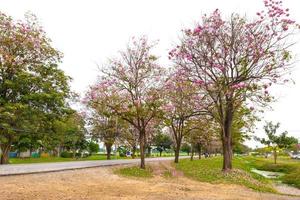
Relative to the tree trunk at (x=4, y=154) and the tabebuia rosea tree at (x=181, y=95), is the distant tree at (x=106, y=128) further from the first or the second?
the tabebuia rosea tree at (x=181, y=95)

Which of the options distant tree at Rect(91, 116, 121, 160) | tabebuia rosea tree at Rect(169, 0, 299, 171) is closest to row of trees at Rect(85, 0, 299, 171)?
tabebuia rosea tree at Rect(169, 0, 299, 171)

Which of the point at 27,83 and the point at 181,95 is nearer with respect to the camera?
the point at 181,95

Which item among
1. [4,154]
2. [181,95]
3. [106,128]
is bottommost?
[4,154]

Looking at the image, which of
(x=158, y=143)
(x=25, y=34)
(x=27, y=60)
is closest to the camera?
(x=25, y=34)

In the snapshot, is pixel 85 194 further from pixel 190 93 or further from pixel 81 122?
pixel 81 122

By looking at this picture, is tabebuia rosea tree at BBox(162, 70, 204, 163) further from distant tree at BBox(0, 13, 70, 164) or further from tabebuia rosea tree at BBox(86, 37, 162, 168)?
distant tree at BBox(0, 13, 70, 164)

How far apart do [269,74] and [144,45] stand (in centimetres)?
1081

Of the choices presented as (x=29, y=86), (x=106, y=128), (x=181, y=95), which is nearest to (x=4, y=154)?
(x=29, y=86)

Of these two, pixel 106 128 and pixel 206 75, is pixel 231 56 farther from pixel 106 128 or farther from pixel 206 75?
pixel 106 128

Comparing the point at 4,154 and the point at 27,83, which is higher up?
the point at 27,83

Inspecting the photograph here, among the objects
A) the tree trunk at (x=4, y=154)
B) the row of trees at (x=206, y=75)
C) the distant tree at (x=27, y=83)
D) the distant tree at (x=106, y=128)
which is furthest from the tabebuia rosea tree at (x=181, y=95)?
the distant tree at (x=106, y=128)

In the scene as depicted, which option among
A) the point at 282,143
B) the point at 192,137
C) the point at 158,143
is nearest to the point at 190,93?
the point at 192,137

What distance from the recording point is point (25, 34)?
3238cm

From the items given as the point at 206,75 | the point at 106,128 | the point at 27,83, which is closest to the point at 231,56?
the point at 206,75
